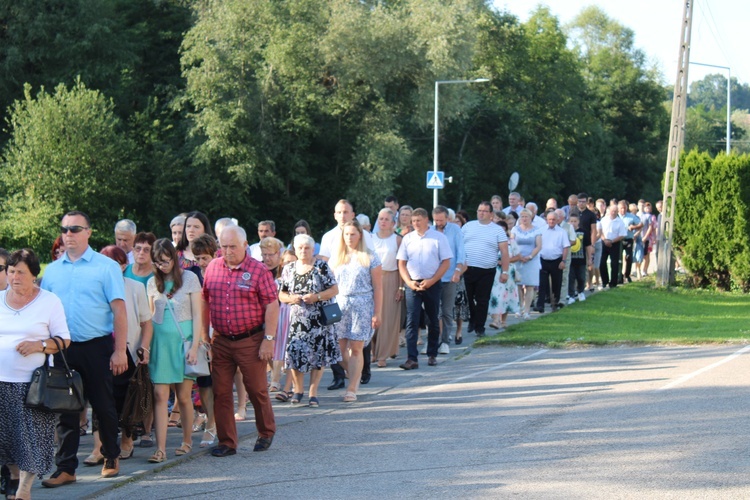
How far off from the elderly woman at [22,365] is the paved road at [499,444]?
0.45 m

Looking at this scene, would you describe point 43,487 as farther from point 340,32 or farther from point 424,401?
point 340,32

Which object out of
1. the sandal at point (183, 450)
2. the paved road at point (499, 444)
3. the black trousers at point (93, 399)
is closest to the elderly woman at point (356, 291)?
the paved road at point (499, 444)

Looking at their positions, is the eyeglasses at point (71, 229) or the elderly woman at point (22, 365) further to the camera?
the eyeglasses at point (71, 229)

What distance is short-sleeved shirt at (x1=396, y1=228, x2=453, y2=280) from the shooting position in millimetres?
13406

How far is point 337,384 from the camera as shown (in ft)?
39.7

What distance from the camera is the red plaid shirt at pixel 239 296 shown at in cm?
845

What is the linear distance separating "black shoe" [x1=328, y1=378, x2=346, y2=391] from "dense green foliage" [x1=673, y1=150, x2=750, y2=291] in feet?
51.8

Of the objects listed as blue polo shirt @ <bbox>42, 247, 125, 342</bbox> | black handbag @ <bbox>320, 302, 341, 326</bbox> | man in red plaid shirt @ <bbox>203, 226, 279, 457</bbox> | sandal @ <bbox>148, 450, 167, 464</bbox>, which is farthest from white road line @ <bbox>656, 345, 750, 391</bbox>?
blue polo shirt @ <bbox>42, 247, 125, 342</bbox>

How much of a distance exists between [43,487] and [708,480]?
457cm

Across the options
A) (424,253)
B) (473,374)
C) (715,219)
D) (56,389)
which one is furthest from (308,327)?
(715,219)

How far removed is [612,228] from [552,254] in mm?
5000

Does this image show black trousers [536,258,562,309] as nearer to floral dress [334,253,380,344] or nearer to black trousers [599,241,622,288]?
black trousers [599,241,622,288]

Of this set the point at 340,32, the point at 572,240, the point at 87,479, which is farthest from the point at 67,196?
the point at 87,479

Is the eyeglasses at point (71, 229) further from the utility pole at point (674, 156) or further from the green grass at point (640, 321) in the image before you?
the utility pole at point (674, 156)
